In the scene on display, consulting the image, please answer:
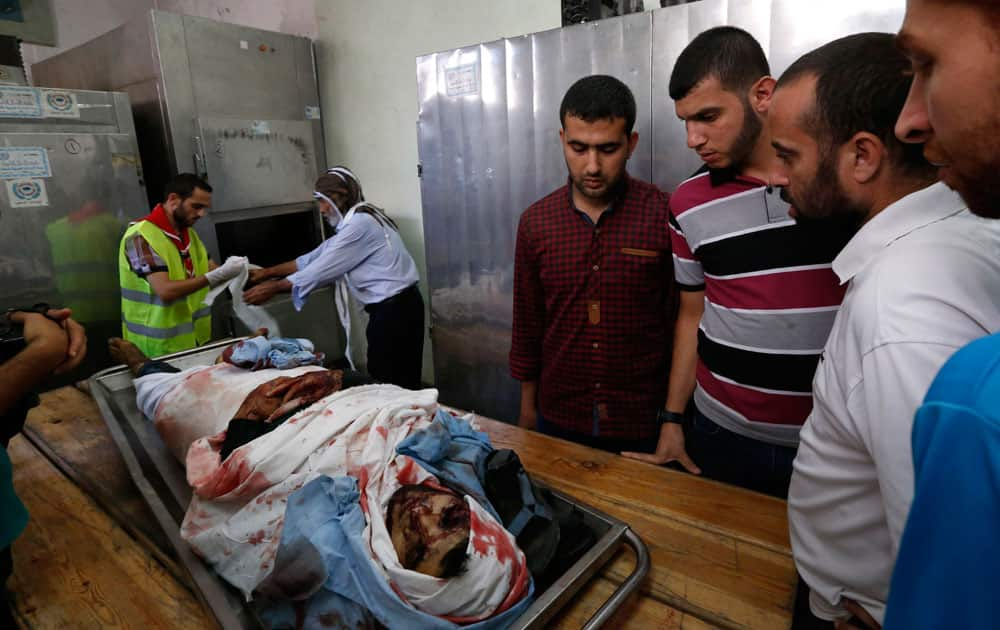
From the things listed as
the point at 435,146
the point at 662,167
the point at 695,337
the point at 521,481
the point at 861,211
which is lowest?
the point at 521,481

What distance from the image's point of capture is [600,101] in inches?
62.9

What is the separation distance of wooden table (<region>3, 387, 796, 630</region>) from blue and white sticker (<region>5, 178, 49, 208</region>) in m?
1.69

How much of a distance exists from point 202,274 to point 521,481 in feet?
8.12

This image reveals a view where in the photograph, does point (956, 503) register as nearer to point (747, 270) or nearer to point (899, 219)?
point (899, 219)

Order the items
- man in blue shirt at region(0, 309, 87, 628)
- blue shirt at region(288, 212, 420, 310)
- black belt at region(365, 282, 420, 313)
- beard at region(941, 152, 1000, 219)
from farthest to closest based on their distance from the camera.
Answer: black belt at region(365, 282, 420, 313), blue shirt at region(288, 212, 420, 310), man in blue shirt at region(0, 309, 87, 628), beard at region(941, 152, 1000, 219)

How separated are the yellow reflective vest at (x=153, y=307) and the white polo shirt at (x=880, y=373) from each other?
286 centimetres

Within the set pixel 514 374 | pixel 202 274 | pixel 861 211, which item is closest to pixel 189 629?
pixel 514 374

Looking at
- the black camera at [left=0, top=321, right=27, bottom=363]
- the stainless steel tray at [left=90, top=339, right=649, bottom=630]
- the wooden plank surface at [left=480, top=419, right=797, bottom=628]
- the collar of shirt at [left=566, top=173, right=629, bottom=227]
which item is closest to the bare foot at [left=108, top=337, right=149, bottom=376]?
the stainless steel tray at [left=90, top=339, right=649, bottom=630]

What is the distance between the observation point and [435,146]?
2619 millimetres

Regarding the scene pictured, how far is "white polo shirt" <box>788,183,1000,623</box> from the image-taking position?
2.06 ft

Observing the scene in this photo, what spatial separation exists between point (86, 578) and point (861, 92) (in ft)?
5.53

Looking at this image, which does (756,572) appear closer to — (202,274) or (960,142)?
(960,142)

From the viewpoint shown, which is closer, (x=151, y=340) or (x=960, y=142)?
(x=960, y=142)

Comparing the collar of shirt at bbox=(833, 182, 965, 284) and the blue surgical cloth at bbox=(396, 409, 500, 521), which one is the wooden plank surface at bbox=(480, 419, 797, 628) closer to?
the blue surgical cloth at bbox=(396, 409, 500, 521)
